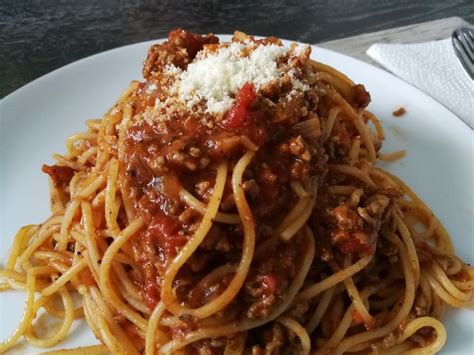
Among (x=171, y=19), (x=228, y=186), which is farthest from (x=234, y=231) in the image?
(x=171, y=19)

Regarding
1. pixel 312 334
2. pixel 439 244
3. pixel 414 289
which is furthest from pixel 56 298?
pixel 439 244

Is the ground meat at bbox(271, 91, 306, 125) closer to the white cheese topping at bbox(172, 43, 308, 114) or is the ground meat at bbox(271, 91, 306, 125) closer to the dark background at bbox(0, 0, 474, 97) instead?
the white cheese topping at bbox(172, 43, 308, 114)

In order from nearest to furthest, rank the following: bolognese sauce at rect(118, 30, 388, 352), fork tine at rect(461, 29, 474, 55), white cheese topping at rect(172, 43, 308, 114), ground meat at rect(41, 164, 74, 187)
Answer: bolognese sauce at rect(118, 30, 388, 352), white cheese topping at rect(172, 43, 308, 114), ground meat at rect(41, 164, 74, 187), fork tine at rect(461, 29, 474, 55)

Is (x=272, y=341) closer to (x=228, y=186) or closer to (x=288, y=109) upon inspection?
(x=228, y=186)

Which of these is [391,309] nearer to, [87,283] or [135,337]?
[135,337]

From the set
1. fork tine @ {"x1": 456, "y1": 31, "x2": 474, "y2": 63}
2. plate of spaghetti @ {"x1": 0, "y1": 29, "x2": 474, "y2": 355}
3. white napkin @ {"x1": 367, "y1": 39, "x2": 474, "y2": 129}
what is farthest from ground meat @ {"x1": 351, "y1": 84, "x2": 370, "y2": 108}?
fork tine @ {"x1": 456, "y1": 31, "x2": 474, "y2": 63}

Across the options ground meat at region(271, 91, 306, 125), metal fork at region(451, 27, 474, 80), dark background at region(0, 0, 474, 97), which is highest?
ground meat at region(271, 91, 306, 125)

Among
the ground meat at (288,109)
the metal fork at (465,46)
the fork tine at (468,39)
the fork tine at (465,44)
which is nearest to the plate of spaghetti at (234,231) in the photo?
the ground meat at (288,109)
